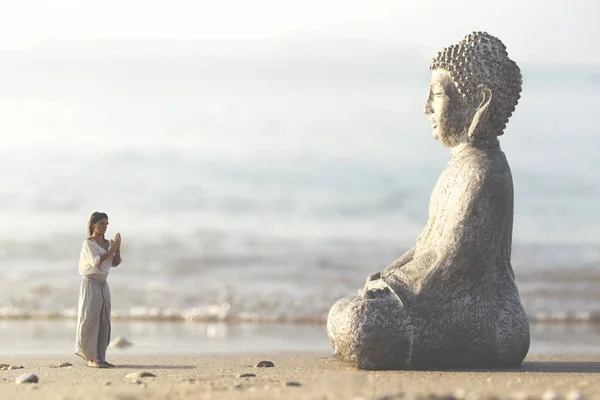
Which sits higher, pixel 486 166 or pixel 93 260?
pixel 486 166

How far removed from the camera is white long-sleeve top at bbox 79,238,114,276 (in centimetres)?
930

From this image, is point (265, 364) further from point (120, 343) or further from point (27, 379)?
point (120, 343)

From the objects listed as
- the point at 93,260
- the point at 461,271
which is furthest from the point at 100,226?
the point at 461,271

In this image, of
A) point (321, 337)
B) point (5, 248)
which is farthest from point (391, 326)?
point (5, 248)

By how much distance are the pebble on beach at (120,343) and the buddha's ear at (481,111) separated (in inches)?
198

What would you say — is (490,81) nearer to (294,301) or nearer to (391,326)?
(391,326)

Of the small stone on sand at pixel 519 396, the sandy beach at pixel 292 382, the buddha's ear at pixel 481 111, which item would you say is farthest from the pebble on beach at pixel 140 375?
the buddha's ear at pixel 481 111

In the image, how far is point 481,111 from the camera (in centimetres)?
889

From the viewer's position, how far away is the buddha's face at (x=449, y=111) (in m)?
9.00

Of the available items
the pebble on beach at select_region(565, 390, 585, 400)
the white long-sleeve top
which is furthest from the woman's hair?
the pebble on beach at select_region(565, 390, 585, 400)

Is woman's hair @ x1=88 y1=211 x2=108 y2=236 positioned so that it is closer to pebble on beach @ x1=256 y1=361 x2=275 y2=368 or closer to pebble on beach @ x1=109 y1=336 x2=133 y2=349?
pebble on beach @ x1=256 y1=361 x2=275 y2=368

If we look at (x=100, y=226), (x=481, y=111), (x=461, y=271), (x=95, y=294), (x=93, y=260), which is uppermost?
(x=481, y=111)

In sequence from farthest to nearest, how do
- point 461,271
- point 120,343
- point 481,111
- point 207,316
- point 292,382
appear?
point 207,316 → point 120,343 → point 481,111 → point 461,271 → point 292,382

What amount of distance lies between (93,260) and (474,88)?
332 centimetres
